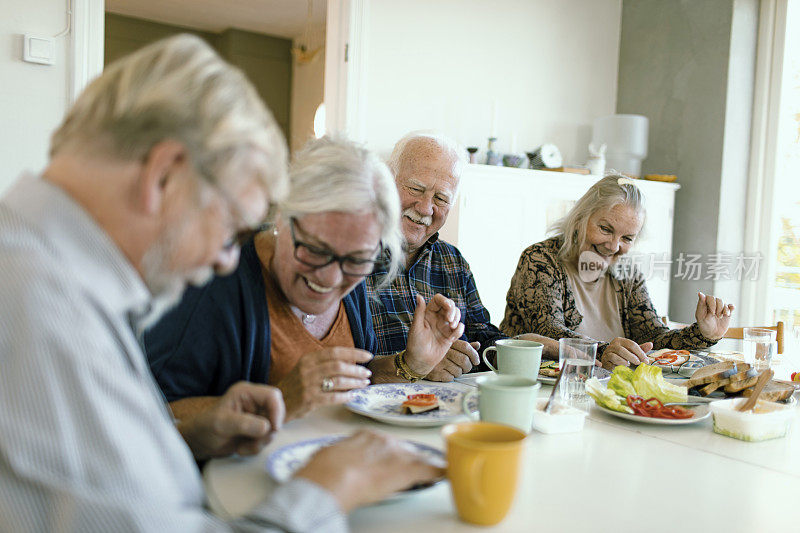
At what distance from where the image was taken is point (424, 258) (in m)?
2.25

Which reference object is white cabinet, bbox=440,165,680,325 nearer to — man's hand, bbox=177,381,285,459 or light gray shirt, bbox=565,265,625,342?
light gray shirt, bbox=565,265,625,342

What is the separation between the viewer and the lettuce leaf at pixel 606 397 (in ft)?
4.57

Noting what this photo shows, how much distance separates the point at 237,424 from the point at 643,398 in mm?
898

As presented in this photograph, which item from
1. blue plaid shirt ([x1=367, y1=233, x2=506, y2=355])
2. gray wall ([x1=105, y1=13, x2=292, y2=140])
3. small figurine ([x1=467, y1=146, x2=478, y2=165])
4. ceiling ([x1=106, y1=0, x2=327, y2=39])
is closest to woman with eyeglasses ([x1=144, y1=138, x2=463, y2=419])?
blue plaid shirt ([x1=367, y1=233, x2=506, y2=355])

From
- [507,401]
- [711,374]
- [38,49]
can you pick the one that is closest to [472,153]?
[38,49]

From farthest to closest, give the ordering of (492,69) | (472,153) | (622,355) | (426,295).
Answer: (492,69) → (472,153) → (426,295) → (622,355)

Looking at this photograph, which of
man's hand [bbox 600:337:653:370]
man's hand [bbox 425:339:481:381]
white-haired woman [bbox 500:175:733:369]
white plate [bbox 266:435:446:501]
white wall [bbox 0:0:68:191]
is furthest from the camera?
white wall [bbox 0:0:68:191]

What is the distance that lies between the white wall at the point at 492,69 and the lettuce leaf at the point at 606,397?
2766 mm

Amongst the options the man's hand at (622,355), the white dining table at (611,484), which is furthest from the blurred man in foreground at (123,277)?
the man's hand at (622,355)

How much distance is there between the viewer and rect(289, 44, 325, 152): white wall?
6.91m

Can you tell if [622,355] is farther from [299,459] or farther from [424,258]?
[299,459]

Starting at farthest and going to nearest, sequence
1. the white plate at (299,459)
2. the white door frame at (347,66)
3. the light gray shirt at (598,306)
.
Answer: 1. the white door frame at (347,66)
2. the light gray shirt at (598,306)
3. the white plate at (299,459)

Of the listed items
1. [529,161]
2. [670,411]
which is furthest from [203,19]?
[670,411]

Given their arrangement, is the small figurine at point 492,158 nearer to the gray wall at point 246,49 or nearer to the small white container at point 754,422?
the small white container at point 754,422
